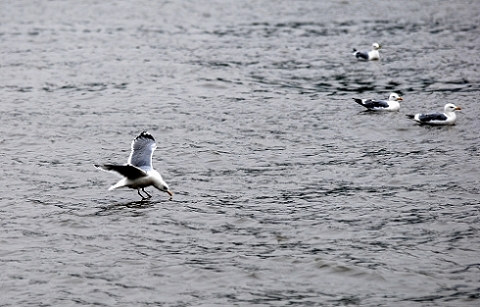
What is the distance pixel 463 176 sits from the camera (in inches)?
740

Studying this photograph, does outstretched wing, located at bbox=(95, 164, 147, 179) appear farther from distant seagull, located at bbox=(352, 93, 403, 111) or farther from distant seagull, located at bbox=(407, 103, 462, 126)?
distant seagull, located at bbox=(352, 93, 403, 111)

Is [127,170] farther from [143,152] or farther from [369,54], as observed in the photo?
[369,54]

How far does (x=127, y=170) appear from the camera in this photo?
16797 millimetres

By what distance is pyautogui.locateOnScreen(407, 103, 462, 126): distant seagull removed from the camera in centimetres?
2252

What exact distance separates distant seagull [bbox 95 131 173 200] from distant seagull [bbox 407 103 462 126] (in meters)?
7.76

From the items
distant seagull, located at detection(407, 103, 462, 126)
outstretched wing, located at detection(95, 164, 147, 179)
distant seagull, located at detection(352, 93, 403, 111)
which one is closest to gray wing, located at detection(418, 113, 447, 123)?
distant seagull, located at detection(407, 103, 462, 126)

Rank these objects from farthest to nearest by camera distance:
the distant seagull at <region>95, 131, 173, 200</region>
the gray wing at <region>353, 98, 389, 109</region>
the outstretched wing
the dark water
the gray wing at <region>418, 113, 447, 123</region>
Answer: the gray wing at <region>353, 98, 389, 109</region>, the gray wing at <region>418, 113, 447, 123</region>, the distant seagull at <region>95, 131, 173, 200</region>, the outstretched wing, the dark water

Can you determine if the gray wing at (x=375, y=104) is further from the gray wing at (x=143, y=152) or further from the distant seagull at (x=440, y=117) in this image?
the gray wing at (x=143, y=152)

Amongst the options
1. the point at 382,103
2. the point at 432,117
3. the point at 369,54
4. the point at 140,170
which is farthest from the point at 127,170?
the point at 369,54

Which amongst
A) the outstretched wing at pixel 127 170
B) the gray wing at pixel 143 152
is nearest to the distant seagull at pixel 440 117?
the gray wing at pixel 143 152

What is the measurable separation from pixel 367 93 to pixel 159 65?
23.1ft

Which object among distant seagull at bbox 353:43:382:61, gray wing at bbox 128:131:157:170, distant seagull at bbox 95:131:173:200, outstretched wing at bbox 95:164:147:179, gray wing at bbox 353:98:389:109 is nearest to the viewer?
outstretched wing at bbox 95:164:147:179

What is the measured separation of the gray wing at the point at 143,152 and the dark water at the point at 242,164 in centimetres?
75

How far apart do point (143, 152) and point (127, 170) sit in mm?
1408
